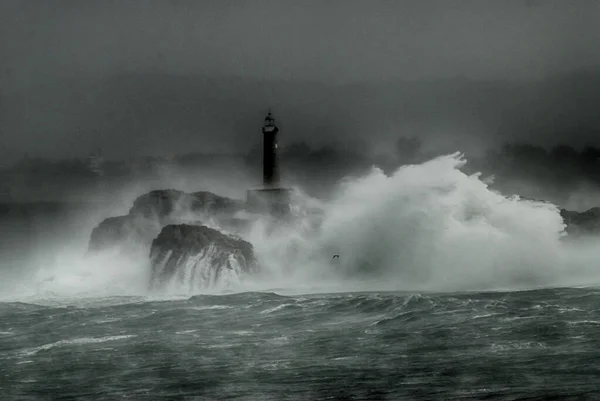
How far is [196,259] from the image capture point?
56.3 m

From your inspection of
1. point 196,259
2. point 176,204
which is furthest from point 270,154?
point 196,259

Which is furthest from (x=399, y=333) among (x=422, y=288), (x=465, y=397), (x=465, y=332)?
(x=422, y=288)

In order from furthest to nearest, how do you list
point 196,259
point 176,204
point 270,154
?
point 176,204
point 270,154
point 196,259

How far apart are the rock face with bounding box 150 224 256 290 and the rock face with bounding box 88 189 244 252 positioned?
13260mm

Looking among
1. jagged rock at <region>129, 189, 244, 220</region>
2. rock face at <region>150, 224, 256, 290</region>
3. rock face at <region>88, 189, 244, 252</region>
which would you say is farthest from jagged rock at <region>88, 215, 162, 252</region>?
rock face at <region>150, 224, 256, 290</region>

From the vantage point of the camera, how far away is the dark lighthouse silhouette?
71125mm

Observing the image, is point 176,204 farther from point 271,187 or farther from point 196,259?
point 196,259

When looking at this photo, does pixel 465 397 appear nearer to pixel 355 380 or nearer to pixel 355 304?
pixel 355 380

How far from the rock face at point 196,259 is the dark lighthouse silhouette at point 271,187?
39.9 ft

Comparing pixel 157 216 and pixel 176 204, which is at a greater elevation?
pixel 176 204

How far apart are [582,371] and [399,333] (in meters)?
8.95

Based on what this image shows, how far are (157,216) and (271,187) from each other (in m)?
12.0

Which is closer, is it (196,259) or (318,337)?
(318,337)

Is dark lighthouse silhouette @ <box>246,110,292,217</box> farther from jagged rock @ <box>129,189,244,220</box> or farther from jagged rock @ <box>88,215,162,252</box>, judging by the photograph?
jagged rock @ <box>88,215,162,252</box>
